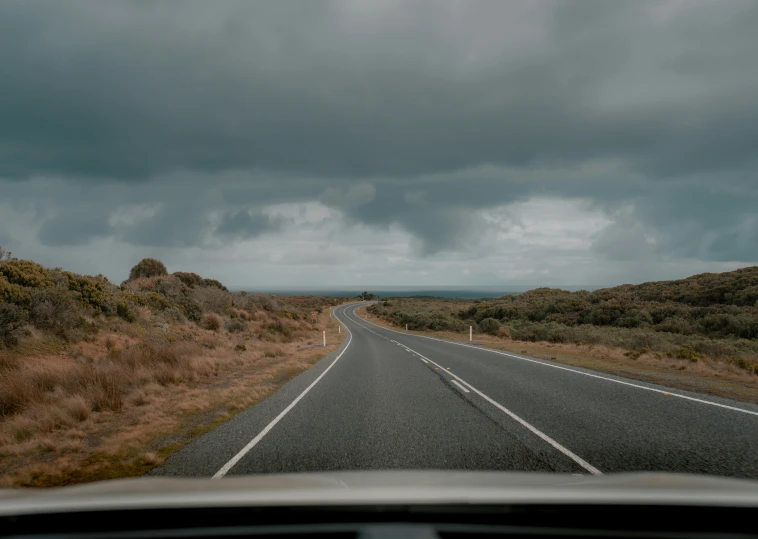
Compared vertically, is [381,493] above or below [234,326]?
above

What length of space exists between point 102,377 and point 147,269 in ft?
118

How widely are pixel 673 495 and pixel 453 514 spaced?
1189 millimetres

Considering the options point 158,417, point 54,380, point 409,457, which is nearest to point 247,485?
point 409,457

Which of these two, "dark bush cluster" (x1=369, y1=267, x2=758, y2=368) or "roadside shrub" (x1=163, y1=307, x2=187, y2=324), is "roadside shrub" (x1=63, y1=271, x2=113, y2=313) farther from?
"dark bush cluster" (x1=369, y1=267, x2=758, y2=368)

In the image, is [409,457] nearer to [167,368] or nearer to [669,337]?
[167,368]

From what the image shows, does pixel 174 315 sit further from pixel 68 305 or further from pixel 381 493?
pixel 381 493

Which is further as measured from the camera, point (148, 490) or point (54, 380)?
point (54, 380)

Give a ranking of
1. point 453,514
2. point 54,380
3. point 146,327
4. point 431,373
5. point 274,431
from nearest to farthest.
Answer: point 453,514, point 274,431, point 54,380, point 431,373, point 146,327

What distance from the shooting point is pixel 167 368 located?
11.9m

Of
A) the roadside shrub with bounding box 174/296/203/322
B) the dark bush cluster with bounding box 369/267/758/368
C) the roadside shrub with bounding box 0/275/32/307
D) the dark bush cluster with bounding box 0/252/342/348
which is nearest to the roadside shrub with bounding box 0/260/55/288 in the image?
the dark bush cluster with bounding box 0/252/342/348

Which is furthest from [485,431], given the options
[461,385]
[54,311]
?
[54,311]

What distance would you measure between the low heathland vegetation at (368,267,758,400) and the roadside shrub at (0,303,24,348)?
18391 millimetres

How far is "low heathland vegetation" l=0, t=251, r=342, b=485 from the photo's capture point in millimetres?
6086

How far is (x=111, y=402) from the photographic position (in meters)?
8.66
